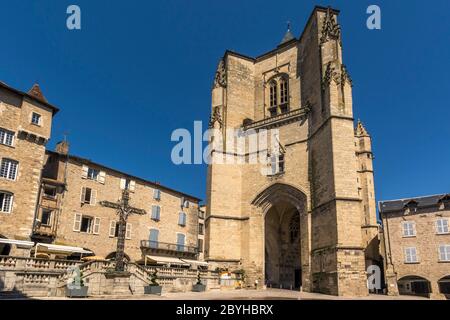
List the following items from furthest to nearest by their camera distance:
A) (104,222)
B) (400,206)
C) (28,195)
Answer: (400,206) → (104,222) → (28,195)

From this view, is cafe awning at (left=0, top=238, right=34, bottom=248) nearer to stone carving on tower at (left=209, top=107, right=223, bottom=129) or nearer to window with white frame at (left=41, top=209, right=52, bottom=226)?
window with white frame at (left=41, top=209, right=52, bottom=226)

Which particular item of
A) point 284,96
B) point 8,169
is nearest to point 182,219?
point 284,96

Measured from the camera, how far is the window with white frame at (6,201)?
2081 cm

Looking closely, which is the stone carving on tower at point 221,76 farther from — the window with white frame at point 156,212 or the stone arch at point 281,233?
the window with white frame at point 156,212

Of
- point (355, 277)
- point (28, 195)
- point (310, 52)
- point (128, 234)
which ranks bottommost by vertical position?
point (355, 277)

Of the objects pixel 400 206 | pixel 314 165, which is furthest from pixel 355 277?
pixel 400 206

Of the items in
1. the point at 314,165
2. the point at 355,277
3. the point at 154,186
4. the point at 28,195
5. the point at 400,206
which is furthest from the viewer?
the point at 154,186

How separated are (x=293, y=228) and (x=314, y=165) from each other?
306 inches

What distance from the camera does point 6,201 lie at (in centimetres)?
2109

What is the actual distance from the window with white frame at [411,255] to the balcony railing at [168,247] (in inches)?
776

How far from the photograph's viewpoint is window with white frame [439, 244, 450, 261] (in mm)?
27203

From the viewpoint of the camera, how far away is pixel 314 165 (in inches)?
941
